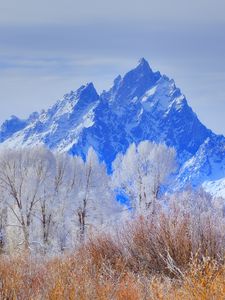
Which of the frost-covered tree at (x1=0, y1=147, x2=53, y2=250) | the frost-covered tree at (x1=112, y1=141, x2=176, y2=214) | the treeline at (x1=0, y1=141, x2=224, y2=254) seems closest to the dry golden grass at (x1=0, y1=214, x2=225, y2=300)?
the treeline at (x1=0, y1=141, x2=224, y2=254)

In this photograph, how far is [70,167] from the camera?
54812 mm

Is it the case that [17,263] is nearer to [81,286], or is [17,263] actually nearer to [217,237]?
[81,286]

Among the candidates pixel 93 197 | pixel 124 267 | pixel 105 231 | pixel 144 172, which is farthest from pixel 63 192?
pixel 124 267

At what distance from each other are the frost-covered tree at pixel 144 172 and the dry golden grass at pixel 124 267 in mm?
26868

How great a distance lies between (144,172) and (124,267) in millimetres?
35730

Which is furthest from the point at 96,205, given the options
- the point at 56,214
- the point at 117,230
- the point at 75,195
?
the point at 117,230

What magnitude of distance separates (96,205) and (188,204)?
3286cm

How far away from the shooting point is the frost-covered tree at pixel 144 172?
46.2 metres

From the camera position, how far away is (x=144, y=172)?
50250mm

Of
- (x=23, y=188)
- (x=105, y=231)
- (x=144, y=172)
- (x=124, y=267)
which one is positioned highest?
(x=144, y=172)

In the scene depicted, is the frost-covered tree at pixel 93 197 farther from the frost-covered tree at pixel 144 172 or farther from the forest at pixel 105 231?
the frost-covered tree at pixel 144 172

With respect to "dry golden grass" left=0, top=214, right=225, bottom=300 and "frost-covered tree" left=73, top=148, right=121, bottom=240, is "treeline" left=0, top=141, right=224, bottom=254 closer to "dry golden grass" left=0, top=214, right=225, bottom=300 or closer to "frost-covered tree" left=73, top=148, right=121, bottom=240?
"frost-covered tree" left=73, top=148, right=121, bottom=240

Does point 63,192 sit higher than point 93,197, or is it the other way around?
point 63,192

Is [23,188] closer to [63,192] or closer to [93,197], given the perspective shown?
[63,192]
